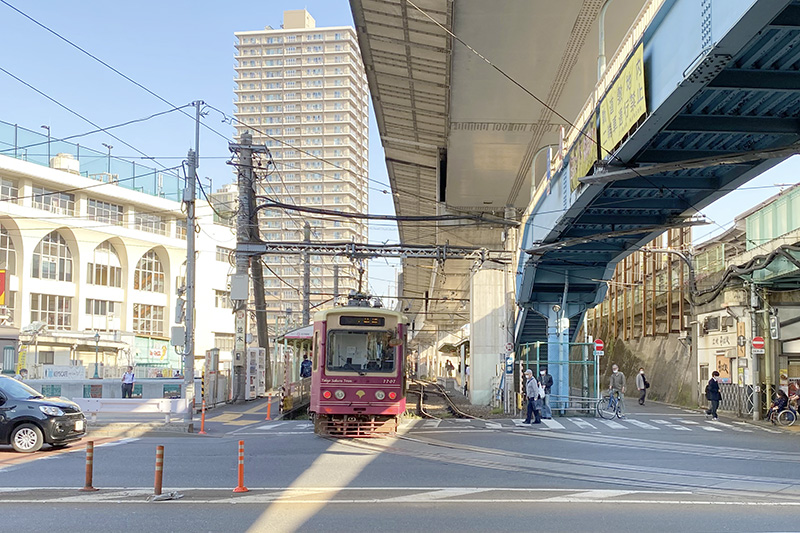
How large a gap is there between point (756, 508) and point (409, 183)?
29495 millimetres

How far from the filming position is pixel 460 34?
19188 mm

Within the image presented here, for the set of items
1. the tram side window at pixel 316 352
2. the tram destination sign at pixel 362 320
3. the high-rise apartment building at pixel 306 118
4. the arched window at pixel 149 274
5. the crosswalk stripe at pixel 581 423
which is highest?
the high-rise apartment building at pixel 306 118

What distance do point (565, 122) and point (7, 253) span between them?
4339 cm

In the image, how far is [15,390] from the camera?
55.7ft

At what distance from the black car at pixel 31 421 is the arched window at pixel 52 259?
42.1 m

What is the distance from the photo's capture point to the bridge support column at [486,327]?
106 feet

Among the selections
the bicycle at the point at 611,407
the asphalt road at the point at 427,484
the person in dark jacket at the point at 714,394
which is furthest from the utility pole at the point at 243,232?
the person in dark jacket at the point at 714,394

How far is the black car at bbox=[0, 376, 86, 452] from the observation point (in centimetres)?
1627

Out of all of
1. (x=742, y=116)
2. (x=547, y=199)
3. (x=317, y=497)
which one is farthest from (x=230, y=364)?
(x=742, y=116)

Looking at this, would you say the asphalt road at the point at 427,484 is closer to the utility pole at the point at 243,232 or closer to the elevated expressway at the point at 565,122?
the elevated expressway at the point at 565,122

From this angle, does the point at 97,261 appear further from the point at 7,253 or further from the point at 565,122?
the point at 565,122

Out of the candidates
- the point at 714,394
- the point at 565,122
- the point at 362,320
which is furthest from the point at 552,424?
the point at 565,122

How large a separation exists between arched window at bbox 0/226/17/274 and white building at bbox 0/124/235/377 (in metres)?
0.07

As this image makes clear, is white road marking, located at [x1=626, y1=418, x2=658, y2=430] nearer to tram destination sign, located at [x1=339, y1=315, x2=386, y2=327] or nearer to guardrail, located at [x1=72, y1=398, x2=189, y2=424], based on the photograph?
tram destination sign, located at [x1=339, y1=315, x2=386, y2=327]
